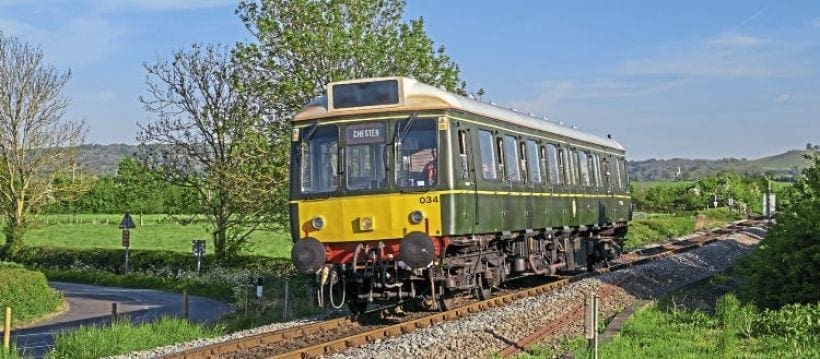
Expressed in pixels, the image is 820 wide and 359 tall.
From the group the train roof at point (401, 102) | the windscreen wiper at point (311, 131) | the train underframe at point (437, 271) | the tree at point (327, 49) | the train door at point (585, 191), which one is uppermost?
the tree at point (327, 49)

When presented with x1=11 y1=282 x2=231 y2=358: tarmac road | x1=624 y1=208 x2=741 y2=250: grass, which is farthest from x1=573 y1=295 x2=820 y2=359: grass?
x1=624 y1=208 x2=741 y2=250: grass

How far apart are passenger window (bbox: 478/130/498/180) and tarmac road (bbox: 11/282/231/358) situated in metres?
7.44

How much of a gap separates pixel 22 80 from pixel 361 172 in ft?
105

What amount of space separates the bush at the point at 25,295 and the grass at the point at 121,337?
1187 centimetres

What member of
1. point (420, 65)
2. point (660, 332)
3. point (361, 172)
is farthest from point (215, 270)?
point (660, 332)

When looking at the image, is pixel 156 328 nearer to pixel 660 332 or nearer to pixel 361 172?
pixel 361 172

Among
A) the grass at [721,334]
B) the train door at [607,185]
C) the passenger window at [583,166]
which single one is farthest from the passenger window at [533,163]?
the train door at [607,185]

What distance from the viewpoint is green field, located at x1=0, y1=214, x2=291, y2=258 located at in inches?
2201

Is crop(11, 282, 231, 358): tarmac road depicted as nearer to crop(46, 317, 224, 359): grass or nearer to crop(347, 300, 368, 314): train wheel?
crop(46, 317, 224, 359): grass

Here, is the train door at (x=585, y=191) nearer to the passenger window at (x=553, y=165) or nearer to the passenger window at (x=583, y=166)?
Result: the passenger window at (x=583, y=166)

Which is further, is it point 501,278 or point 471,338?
point 501,278

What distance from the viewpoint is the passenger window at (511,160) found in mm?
16297

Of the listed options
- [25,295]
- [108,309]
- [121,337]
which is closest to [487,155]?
[121,337]

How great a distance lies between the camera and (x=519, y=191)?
55.0 feet
